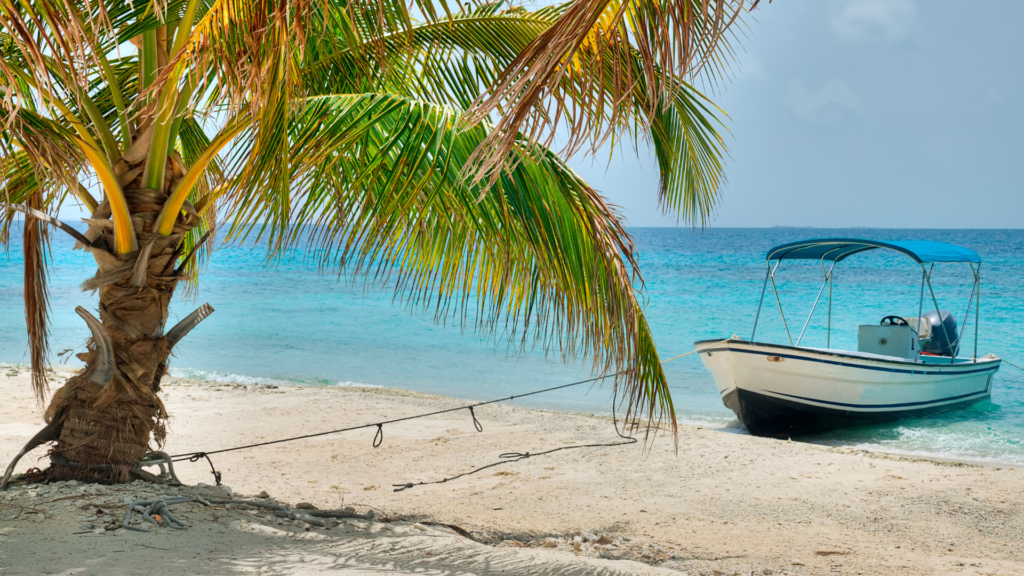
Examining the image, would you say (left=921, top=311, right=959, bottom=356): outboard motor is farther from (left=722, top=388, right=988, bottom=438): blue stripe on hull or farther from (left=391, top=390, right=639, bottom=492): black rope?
(left=391, top=390, right=639, bottom=492): black rope

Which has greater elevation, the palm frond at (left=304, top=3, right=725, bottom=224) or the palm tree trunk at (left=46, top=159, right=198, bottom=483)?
the palm frond at (left=304, top=3, right=725, bottom=224)

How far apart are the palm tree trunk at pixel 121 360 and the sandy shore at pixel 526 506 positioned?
20 centimetres

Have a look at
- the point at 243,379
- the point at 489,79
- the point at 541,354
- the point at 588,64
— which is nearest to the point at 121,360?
the point at 489,79

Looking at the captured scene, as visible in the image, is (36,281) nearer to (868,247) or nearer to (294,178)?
(294,178)

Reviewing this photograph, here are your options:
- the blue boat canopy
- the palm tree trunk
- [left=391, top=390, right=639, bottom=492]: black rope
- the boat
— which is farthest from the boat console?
the palm tree trunk

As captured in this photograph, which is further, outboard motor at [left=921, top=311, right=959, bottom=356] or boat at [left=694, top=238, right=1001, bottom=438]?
outboard motor at [left=921, top=311, right=959, bottom=356]

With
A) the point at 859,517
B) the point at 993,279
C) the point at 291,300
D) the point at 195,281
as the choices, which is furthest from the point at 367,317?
the point at 993,279

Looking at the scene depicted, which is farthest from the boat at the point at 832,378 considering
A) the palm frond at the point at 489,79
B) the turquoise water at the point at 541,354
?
the palm frond at the point at 489,79

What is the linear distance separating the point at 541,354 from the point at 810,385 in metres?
7.40

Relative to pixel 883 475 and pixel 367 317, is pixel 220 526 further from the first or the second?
pixel 367 317

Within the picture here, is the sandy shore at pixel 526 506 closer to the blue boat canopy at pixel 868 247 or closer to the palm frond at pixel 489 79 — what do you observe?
the palm frond at pixel 489 79

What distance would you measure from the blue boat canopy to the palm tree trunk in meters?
7.22

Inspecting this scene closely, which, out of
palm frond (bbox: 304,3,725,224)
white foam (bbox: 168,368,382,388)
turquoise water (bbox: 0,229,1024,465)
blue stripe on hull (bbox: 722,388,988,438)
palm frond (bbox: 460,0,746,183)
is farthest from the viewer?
white foam (bbox: 168,368,382,388)

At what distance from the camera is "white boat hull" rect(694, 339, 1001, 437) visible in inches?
316
